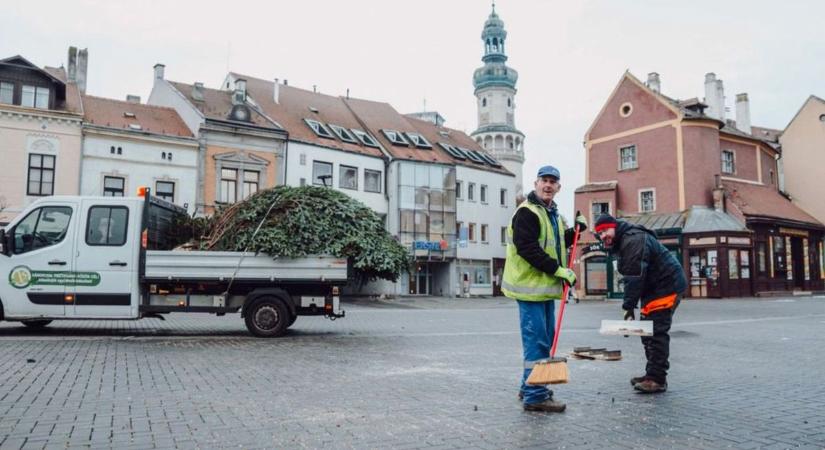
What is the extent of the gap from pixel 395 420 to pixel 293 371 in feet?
9.35

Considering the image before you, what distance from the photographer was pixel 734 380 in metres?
7.06

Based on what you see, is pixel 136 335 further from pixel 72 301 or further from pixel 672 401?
pixel 672 401

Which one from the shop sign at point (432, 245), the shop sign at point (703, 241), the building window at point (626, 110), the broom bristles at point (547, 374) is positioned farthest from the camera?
the shop sign at point (432, 245)

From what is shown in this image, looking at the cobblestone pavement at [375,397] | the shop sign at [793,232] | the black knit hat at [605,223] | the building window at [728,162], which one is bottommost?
the cobblestone pavement at [375,397]

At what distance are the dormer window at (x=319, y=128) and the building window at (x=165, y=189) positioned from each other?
10.1 m

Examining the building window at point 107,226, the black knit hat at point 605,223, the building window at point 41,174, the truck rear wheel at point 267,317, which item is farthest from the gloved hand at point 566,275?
the building window at point 41,174

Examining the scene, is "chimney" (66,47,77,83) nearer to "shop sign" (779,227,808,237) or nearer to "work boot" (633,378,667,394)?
"work boot" (633,378,667,394)

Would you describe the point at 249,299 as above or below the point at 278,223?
below

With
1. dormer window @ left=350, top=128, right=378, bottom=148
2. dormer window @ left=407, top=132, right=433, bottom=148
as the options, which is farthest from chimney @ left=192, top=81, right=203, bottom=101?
dormer window @ left=407, top=132, right=433, bottom=148

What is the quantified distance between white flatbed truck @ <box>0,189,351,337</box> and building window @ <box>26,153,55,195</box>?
68.0ft

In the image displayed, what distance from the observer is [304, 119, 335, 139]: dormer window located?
39.8 m

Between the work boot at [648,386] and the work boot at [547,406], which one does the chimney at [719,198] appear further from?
the work boot at [547,406]

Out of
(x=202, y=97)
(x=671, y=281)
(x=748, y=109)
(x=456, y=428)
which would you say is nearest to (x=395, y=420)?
(x=456, y=428)

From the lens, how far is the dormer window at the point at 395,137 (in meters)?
44.4
